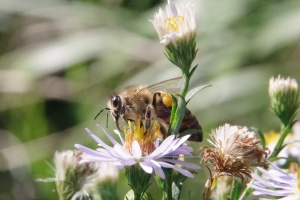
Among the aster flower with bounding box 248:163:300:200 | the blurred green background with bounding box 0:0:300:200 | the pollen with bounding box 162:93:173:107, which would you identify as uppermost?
the blurred green background with bounding box 0:0:300:200

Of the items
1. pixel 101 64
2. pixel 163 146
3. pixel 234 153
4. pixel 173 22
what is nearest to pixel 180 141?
pixel 163 146

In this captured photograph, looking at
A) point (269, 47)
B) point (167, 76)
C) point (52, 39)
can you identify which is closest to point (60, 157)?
point (167, 76)

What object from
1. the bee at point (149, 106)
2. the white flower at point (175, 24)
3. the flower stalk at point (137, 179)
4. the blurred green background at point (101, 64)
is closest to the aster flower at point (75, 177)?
the bee at point (149, 106)

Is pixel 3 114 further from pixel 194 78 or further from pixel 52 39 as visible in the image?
pixel 194 78

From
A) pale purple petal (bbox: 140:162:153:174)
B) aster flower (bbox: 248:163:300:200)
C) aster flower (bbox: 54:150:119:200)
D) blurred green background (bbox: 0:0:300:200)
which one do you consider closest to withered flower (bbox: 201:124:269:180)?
aster flower (bbox: 248:163:300:200)

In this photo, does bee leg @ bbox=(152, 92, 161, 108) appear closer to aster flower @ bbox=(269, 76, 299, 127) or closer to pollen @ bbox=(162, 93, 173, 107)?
pollen @ bbox=(162, 93, 173, 107)

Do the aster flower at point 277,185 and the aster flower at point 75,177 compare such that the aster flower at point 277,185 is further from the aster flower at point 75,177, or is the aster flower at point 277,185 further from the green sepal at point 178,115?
the aster flower at point 75,177
